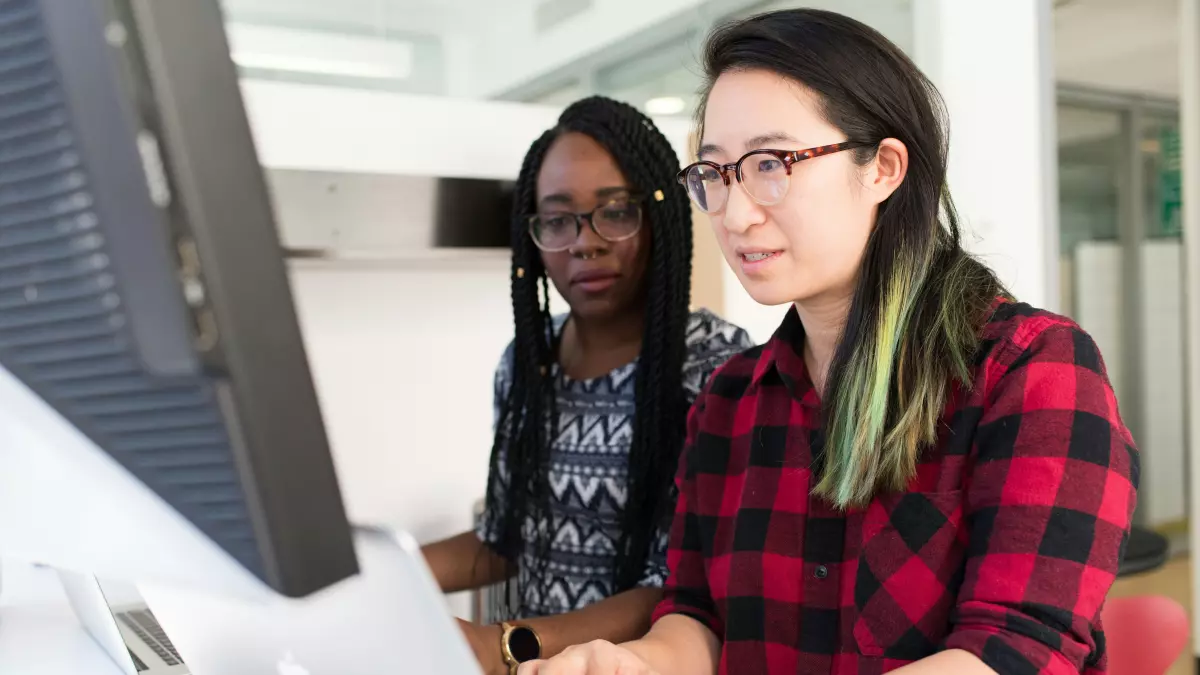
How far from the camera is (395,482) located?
6.21ft

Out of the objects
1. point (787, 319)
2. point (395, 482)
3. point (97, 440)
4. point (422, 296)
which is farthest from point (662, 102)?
point (97, 440)

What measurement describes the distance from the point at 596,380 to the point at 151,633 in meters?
0.77

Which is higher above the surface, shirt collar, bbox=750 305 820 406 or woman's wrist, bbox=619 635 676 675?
shirt collar, bbox=750 305 820 406

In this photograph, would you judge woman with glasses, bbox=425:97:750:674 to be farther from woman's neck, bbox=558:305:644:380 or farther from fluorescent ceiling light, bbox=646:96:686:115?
fluorescent ceiling light, bbox=646:96:686:115

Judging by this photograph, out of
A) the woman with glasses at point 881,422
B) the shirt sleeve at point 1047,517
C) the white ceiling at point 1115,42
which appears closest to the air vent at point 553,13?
the white ceiling at point 1115,42

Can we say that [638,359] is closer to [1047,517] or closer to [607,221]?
[607,221]

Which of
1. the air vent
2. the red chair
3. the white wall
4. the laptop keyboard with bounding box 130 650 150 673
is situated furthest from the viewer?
the white wall

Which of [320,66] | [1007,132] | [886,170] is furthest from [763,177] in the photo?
[1007,132]

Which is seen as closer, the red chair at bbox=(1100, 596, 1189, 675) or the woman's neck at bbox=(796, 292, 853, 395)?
the woman's neck at bbox=(796, 292, 853, 395)

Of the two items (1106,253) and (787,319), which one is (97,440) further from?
(1106,253)

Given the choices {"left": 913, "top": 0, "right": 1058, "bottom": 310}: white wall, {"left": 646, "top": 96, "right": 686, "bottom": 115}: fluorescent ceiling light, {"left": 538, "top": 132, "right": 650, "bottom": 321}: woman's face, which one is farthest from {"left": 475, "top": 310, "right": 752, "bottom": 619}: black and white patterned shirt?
{"left": 913, "top": 0, "right": 1058, "bottom": 310}: white wall

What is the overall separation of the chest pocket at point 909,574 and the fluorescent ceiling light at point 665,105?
4.77 ft

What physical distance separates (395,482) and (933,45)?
1724mm

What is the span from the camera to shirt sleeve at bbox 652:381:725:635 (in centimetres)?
111
